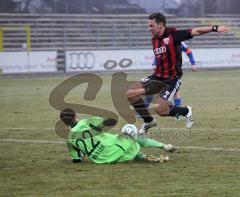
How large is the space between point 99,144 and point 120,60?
27.7 meters

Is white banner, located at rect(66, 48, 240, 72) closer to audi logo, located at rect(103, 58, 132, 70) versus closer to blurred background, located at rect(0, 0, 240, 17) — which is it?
audi logo, located at rect(103, 58, 132, 70)

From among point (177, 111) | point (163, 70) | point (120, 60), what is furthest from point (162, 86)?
point (120, 60)

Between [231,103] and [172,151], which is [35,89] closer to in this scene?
[231,103]

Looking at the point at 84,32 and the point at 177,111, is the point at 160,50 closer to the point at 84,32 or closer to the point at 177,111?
the point at 177,111

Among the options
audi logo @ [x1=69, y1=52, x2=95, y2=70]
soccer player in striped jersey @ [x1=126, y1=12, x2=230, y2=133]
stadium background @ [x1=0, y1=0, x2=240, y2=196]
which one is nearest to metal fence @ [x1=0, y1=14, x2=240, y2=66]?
stadium background @ [x1=0, y1=0, x2=240, y2=196]

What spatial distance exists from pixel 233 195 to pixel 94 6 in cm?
3437

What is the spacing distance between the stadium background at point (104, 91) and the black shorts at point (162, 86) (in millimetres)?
835

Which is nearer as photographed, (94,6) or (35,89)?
(35,89)

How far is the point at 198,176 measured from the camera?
834 centimetres

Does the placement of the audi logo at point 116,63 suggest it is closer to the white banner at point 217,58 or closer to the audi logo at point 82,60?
the audi logo at point 82,60

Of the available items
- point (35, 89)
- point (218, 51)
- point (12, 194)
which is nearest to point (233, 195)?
point (12, 194)

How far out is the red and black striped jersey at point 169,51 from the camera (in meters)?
11.3

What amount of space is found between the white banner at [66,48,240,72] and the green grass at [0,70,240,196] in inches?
720

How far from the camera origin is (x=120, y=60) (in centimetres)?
3691
